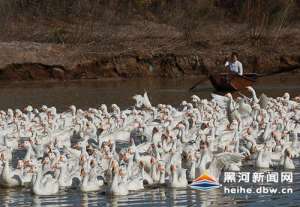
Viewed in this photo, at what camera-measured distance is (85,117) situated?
24.9 metres

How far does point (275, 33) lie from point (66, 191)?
100ft

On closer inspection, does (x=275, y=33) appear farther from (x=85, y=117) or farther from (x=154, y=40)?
(x=85, y=117)

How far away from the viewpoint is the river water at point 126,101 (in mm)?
15734

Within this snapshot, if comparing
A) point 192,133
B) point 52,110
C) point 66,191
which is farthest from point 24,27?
point 66,191

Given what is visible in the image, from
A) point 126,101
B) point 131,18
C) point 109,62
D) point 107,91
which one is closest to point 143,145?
point 126,101

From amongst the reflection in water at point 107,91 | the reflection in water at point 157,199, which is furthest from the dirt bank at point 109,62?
the reflection in water at point 157,199

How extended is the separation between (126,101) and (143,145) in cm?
1328

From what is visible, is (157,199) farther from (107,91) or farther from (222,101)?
(107,91)

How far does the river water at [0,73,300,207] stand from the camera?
51.6 ft

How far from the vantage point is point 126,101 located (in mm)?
33094

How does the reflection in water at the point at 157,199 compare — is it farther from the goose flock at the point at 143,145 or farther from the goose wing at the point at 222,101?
the goose wing at the point at 222,101

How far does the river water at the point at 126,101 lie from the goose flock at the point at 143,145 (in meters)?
0.30

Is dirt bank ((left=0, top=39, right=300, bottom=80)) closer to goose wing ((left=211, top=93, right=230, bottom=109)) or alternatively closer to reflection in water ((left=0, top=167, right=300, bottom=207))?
goose wing ((left=211, top=93, right=230, bottom=109))

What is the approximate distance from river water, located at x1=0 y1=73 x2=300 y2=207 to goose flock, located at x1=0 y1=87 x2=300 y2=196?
30 centimetres
